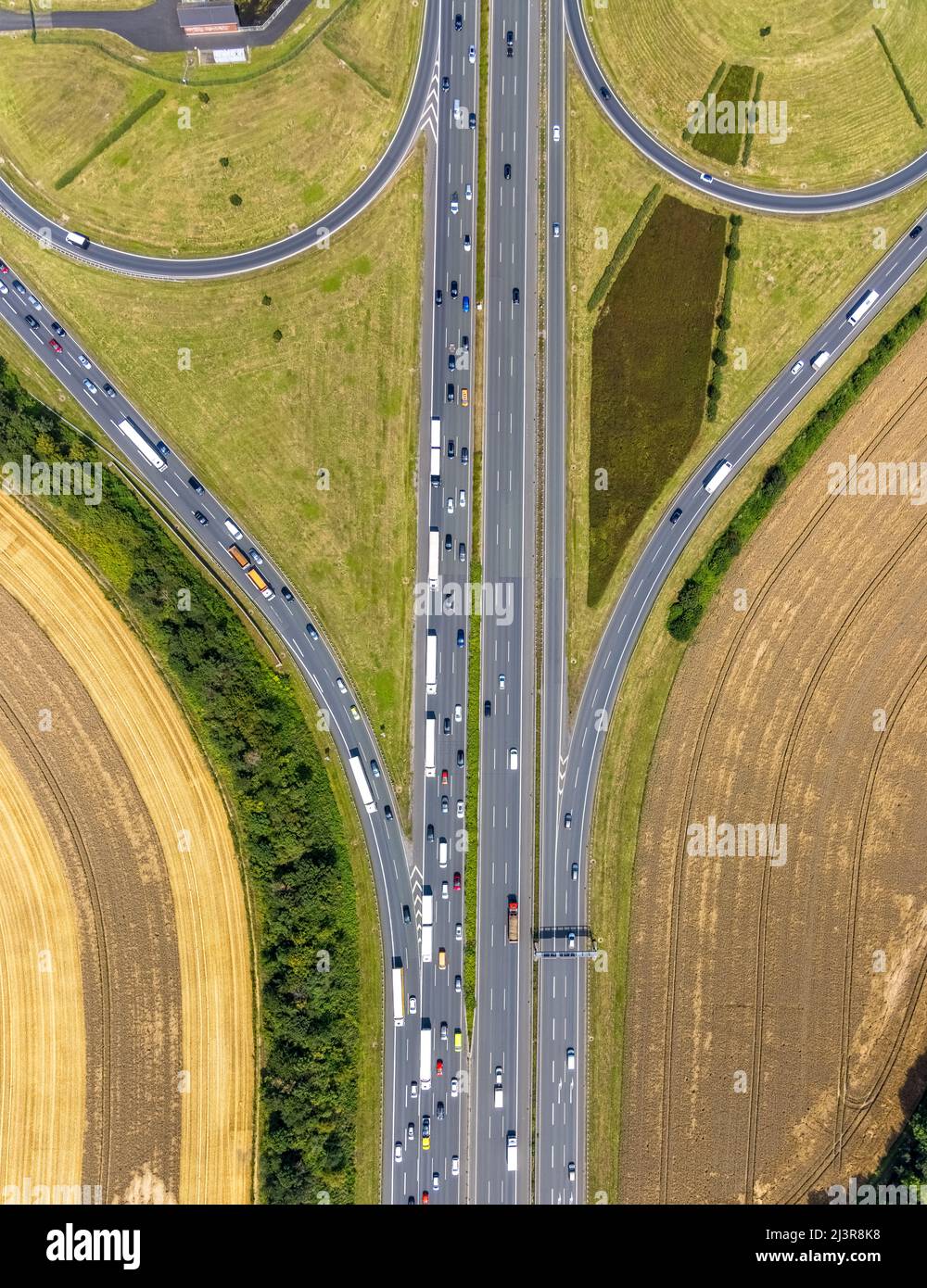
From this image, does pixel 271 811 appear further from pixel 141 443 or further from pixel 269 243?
pixel 269 243

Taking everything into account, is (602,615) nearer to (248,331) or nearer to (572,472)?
(572,472)

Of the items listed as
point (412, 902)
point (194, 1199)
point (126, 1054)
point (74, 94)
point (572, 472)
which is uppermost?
point (74, 94)

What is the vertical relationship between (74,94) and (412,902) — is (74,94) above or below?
above

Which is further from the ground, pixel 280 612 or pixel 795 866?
pixel 280 612

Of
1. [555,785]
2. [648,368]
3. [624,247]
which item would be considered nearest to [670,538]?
[648,368]

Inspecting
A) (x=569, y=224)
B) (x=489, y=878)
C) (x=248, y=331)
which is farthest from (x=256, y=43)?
(x=489, y=878)

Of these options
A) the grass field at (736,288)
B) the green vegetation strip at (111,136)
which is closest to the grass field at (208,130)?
the green vegetation strip at (111,136)

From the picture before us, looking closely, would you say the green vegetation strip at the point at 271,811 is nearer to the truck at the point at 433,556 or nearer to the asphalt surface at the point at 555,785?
the truck at the point at 433,556
